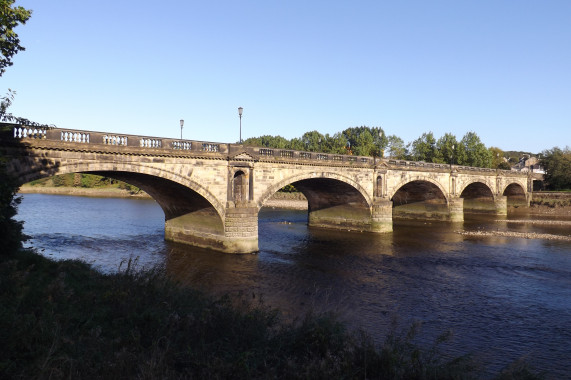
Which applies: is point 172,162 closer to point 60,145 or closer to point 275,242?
point 60,145

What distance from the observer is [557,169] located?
7819cm

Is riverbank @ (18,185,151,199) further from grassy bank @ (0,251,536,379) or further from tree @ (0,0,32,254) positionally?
grassy bank @ (0,251,536,379)

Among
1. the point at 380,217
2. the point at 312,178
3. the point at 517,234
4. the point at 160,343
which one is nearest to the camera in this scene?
the point at 160,343

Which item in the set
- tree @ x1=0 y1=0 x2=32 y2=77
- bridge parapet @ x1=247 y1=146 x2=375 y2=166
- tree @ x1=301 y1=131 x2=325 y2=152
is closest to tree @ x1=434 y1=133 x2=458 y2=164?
tree @ x1=301 y1=131 x2=325 y2=152

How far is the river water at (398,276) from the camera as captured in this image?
1305 centimetres

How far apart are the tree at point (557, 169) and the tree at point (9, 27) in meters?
90.2

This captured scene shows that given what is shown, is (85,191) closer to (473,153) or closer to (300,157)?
(300,157)

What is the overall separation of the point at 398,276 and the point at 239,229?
10.4m

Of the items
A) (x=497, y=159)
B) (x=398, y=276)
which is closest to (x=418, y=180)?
(x=398, y=276)

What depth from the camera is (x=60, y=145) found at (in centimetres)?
1881

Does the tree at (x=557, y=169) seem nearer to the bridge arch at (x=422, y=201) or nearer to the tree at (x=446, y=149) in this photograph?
the tree at (x=446, y=149)

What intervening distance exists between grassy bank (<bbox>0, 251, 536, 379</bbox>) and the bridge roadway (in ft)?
33.2

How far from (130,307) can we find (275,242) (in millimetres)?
22500

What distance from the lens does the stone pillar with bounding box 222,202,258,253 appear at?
2500 centimetres
